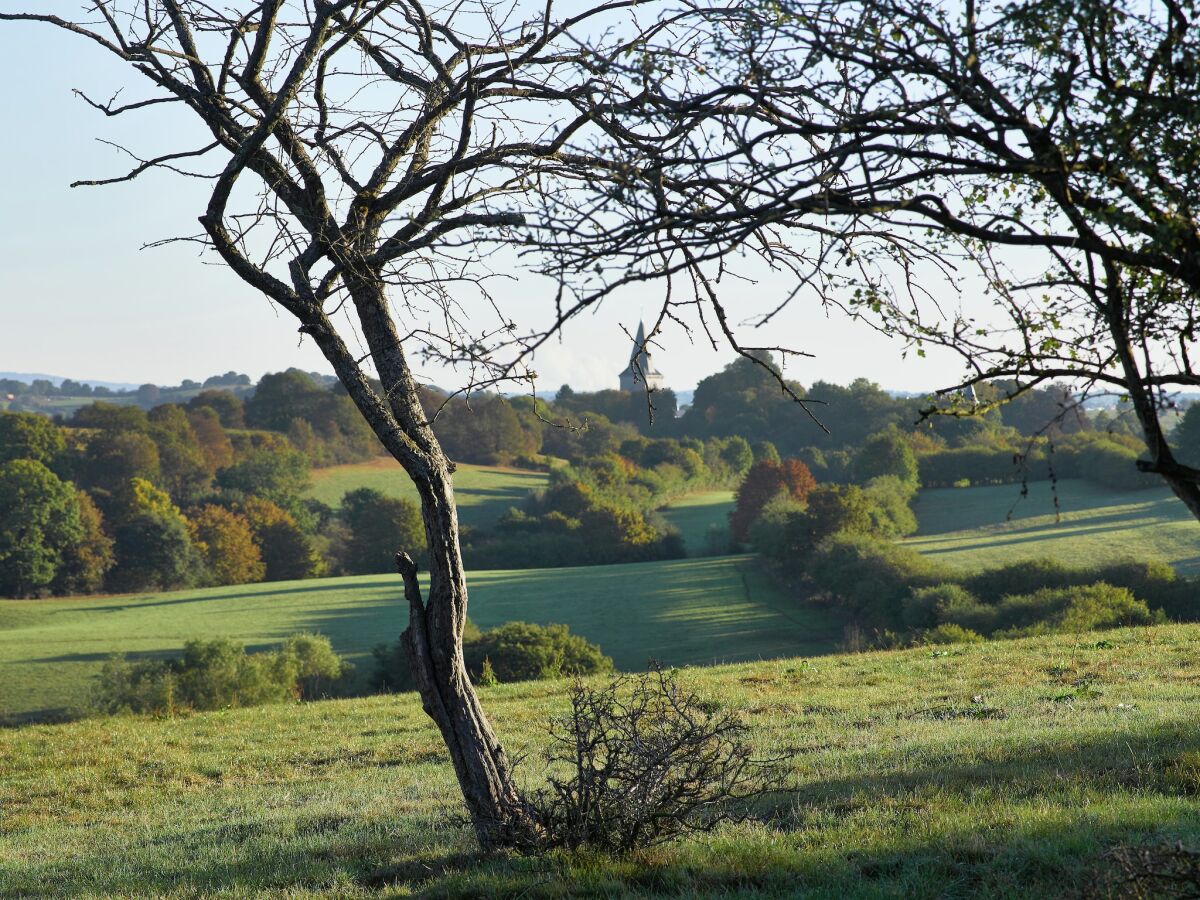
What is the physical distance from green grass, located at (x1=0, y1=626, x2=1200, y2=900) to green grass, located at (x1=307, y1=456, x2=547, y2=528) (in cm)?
5163

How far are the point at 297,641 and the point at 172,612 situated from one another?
1427 centimetres

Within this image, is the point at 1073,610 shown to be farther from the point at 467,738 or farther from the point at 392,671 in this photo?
the point at 467,738

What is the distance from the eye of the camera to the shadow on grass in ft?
16.3

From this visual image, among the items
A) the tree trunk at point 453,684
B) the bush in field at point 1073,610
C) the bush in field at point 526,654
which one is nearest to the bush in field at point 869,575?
the bush in field at point 1073,610

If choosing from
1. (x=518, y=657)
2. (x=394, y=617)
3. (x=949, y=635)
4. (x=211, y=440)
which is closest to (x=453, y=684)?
(x=949, y=635)

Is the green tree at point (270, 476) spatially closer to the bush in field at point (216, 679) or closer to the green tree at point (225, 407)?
the green tree at point (225, 407)

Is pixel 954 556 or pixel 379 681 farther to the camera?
pixel 954 556

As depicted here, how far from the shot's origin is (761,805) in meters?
6.79

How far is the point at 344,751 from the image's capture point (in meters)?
11.6

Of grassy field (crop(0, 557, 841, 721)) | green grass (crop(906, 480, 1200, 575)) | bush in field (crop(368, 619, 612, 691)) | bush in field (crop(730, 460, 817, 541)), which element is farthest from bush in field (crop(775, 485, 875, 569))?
bush in field (crop(368, 619, 612, 691))

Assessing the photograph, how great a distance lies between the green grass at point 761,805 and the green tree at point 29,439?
52.3 metres

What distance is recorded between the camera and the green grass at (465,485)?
67750 mm

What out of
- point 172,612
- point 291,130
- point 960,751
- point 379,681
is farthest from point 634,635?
point 291,130

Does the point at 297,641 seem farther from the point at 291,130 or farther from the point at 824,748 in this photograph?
the point at 291,130
